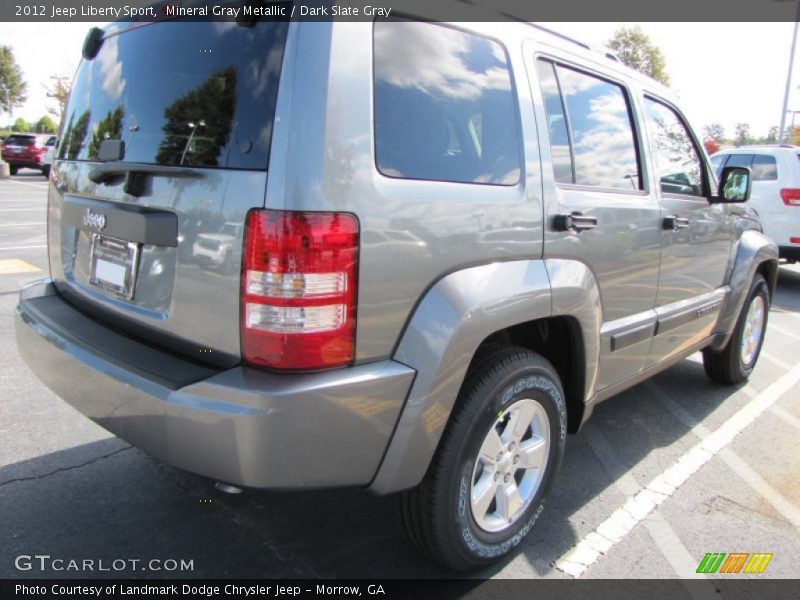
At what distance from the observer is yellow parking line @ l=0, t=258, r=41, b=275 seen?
276 inches

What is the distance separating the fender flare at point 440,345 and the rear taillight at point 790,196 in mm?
8484

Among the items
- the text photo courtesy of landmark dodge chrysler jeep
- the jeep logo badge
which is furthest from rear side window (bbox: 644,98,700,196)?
the jeep logo badge

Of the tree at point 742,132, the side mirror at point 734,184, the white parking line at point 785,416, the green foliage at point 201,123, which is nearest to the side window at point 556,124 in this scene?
the green foliage at point 201,123

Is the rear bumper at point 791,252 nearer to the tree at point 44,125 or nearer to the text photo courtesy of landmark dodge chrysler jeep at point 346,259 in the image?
the text photo courtesy of landmark dodge chrysler jeep at point 346,259

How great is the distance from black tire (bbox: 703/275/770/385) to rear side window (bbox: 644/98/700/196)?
4.00 ft

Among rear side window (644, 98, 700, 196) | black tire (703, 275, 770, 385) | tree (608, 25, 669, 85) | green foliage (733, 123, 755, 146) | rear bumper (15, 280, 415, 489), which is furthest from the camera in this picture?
green foliage (733, 123, 755, 146)

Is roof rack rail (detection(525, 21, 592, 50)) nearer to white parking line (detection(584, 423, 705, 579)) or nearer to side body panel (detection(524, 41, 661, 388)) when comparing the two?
side body panel (detection(524, 41, 661, 388))

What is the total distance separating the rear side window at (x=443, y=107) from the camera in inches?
73.9

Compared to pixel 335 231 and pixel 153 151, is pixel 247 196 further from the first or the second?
pixel 153 151

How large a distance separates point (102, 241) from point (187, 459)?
0.95m

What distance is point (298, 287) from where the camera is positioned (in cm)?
171

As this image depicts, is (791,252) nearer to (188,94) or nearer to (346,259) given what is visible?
(346,259)

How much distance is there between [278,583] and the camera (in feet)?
7.38

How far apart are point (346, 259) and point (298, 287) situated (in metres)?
0.16
